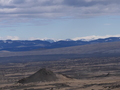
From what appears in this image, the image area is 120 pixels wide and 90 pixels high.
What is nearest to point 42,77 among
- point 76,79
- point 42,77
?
point 42,77

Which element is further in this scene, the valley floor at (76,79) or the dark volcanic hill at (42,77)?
the dark volcanic hill at (42,77)

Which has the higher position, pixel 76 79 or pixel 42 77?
pixel 42 77

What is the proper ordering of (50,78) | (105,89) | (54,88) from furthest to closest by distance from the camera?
1. (50,78)
2. (54,88)
3. (105,89)

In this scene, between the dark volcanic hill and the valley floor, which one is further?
the dark volcanic hill

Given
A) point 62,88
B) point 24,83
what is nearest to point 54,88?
point 62,88

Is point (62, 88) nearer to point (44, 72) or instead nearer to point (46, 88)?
point (46, 88)

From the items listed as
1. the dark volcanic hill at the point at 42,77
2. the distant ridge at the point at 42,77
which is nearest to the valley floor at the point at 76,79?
the distant ridge at the point at 42,77

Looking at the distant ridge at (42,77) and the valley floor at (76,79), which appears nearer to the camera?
the valley floor at (76,79)

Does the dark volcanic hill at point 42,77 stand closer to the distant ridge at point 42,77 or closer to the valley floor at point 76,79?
the distant ridge at point 42,77

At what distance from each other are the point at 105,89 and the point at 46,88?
799 cm

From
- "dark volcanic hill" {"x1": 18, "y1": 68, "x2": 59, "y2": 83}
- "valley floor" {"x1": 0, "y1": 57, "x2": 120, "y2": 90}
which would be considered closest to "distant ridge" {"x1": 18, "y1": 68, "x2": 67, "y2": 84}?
"dark volcanic hill" {"x1": 18, "y1": 68, "x2": 59, "y2": 83}

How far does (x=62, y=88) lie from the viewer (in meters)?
47.0

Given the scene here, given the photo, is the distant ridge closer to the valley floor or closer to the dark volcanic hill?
the dark volcanic hill

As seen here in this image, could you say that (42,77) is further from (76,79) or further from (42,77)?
(76,79)
